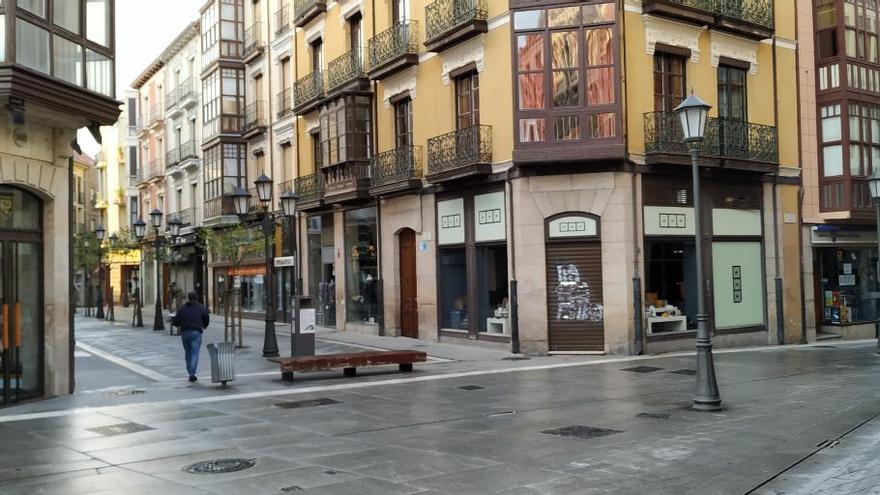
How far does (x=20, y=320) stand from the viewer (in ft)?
40.3

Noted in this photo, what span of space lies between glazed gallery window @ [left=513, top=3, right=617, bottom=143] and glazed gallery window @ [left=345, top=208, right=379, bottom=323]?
8574 mm

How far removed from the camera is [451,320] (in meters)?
22.1

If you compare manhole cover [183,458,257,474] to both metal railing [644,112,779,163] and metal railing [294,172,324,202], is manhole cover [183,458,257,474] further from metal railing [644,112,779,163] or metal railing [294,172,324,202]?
metal railing [294,172,324,202]

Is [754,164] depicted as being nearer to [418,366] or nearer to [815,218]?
[815,218]

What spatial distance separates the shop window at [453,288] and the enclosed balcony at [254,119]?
1471 centimetres

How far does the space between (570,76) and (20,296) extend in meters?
12.5

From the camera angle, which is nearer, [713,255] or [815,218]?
[713,255]

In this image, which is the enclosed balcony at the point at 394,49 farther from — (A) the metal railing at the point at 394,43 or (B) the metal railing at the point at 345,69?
(B) the metal railing at the point at 345,69

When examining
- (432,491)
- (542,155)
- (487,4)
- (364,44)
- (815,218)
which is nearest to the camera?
(432,491)

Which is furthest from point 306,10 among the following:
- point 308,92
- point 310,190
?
point 310,190

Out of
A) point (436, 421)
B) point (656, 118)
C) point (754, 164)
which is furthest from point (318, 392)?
point (754, 164)

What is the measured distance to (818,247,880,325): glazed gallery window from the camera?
25078 millimetres

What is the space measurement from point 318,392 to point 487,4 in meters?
11.3

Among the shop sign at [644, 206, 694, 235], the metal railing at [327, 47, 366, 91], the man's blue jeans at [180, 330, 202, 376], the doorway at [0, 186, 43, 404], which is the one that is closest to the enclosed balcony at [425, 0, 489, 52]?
the metal railing at [327, 47, 366, 91]
